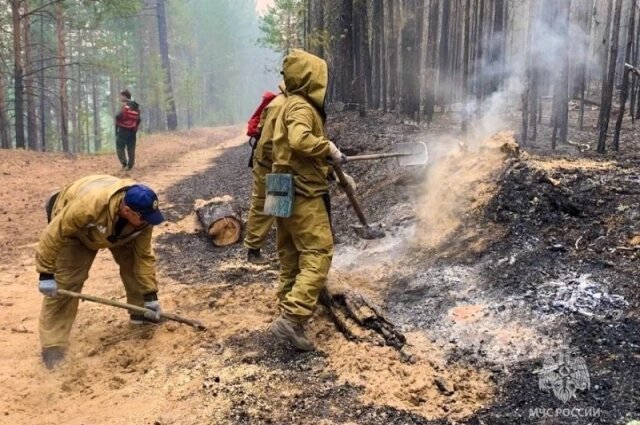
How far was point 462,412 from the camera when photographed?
3146 millimetres

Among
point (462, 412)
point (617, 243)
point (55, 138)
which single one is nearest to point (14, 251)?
point (462, 412)

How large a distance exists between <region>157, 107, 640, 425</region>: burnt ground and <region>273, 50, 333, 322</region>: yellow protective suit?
558 millimetres

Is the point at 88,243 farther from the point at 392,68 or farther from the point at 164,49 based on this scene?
the point at 164,49

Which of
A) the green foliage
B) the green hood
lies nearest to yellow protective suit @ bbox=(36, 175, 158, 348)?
the green hood

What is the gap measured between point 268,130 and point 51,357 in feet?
8.84

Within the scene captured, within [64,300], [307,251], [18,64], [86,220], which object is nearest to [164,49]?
[18,64]

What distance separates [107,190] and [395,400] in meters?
2.76

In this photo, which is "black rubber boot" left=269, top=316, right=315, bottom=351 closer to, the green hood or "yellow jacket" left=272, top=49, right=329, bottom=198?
"yellow jacket" left=272, top=49, right=329, bottom=198

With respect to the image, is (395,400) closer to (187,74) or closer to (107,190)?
(107,190)

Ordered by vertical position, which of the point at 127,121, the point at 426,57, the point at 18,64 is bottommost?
the point at 127,121

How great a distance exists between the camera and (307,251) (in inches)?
166

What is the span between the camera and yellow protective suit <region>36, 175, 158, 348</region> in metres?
4.20

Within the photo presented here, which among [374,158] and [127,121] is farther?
[127,121]

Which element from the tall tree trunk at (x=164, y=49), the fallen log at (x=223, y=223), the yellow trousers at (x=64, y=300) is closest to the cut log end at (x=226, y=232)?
the fallen log at (x=223, y=223)
